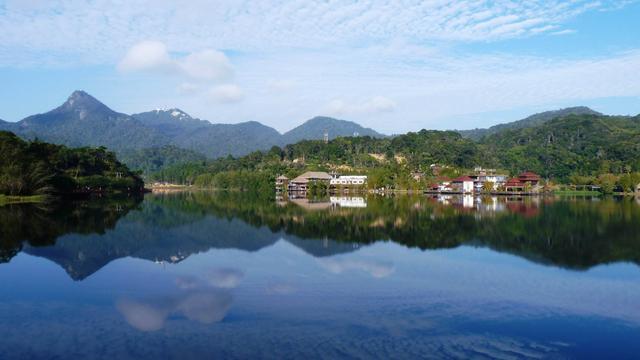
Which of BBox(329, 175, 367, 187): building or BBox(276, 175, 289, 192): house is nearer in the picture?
BBox(329, 175, 367, 187): building

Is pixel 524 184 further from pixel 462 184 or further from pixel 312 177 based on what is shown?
pixel 312 177

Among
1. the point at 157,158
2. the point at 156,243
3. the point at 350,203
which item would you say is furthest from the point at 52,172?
the point at 157,158

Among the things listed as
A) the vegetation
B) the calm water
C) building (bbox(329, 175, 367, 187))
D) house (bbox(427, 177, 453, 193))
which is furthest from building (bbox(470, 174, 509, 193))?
the calm water

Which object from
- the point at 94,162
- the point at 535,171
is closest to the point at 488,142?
the point at 535,171

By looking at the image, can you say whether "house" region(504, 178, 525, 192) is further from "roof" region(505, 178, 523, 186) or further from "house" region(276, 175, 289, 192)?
"house" region(276, 175, 289, 192)

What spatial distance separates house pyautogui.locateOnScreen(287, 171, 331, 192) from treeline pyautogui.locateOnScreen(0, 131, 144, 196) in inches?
862

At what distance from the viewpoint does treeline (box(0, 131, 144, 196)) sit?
137 feet

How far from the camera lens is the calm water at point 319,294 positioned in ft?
28.1

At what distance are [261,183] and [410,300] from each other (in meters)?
77.2

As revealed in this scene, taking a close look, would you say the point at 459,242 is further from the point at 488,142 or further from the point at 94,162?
the point at 488,142

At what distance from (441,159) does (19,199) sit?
65.1 m

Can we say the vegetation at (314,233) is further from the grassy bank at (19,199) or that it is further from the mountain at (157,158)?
the mountain at (157,158)

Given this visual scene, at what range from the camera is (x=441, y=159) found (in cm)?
9062

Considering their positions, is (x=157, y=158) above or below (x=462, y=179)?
above
